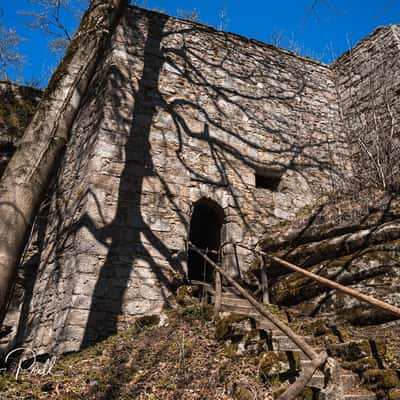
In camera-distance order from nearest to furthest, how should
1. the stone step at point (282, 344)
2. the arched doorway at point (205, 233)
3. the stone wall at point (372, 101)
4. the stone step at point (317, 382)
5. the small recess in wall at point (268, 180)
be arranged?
the stone step at point (317, 382)
the stone step at point (282, 344)
the arched doorway at point (205, 233)
the stone wall at point (372, 101)
the small recess in wall at point (268, 180)

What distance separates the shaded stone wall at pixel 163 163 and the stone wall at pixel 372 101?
0.39 m

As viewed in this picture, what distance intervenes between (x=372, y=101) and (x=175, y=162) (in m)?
5.01

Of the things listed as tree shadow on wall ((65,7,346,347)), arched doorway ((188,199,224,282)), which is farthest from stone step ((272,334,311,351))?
arched doorway ((188,199,224,282))

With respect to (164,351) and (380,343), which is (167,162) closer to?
(164,351)

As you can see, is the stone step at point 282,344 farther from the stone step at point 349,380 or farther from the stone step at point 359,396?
the stone step at point 359,396

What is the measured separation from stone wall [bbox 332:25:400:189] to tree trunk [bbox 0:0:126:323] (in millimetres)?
5253

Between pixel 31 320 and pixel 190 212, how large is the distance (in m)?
2.90

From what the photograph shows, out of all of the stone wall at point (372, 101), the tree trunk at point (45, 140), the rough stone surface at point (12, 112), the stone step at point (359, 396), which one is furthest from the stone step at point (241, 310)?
the rough stone surface at point (12, 112)

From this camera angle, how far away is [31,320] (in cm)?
563

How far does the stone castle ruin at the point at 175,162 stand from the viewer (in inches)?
210

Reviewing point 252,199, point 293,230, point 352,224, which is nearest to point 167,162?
point 252,199

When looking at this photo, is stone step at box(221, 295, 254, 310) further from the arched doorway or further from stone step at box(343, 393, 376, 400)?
stone step at box(343, 393, 376, 400)

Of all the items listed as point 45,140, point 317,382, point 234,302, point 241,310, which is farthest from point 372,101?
point 45,140

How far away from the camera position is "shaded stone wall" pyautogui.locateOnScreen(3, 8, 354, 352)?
5.27 m
